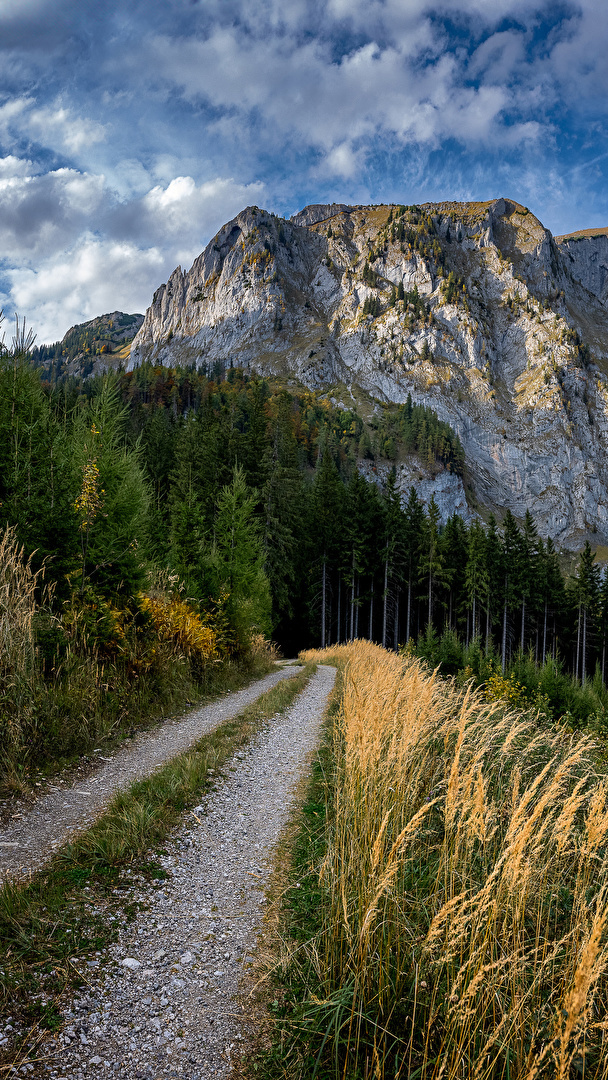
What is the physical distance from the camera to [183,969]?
305 centimetres

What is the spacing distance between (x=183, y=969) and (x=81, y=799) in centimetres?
298

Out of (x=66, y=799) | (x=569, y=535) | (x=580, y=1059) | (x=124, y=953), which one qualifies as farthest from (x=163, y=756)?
(x=569, y=535)

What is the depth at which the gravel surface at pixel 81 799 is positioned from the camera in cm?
416

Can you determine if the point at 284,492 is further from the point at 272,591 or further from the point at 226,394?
the point at 226,394

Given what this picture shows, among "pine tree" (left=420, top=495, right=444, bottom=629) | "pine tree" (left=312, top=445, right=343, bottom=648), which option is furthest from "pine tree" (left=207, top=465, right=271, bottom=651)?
"pine tree" (left=420, top=495, right=444, bottom=629)

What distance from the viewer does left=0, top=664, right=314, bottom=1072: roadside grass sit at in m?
2.61

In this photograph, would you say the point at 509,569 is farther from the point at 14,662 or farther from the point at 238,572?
the point at 14,662

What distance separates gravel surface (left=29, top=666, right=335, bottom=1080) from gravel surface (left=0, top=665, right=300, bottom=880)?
96 centimetres

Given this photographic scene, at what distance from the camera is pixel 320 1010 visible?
8.25 feet

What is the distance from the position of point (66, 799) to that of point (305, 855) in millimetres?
2832

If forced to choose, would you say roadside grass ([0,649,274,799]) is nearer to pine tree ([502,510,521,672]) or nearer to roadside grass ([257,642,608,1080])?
roadside grass ([257,642,608,1080])

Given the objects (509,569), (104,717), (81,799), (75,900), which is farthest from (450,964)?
(509,569)

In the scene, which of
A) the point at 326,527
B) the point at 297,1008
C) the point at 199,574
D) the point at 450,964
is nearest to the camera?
the point at 450,964

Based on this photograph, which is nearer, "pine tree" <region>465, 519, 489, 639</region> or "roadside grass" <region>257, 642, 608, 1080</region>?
"roadside grass" <region>257, 642, 608, 1080</region>
